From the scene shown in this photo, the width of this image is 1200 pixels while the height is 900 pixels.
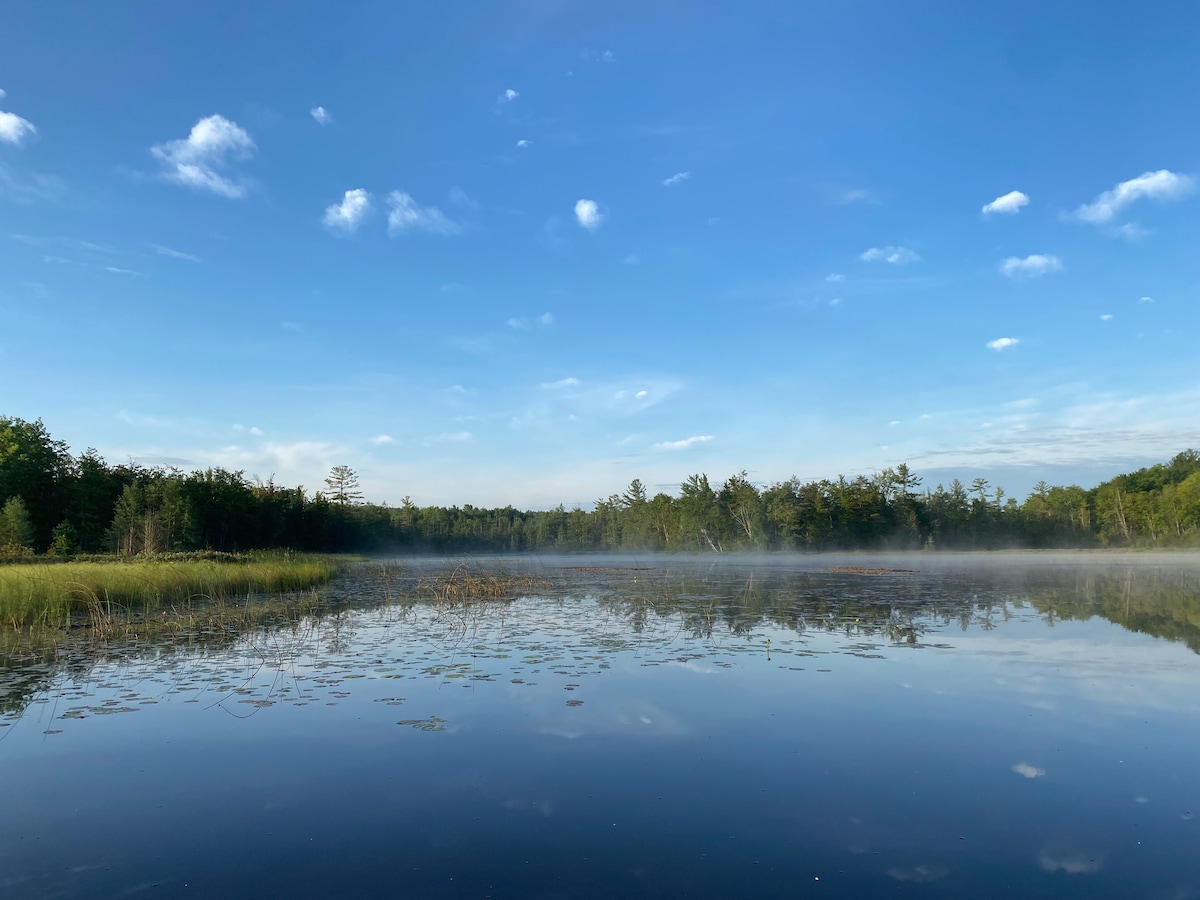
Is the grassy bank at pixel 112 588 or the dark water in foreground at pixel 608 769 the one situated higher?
the grassy bank at pixel 112 588

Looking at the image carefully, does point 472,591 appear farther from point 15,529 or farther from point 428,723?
point 15,529

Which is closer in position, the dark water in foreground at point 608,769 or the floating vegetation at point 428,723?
the dark water in foreground at point 608,769

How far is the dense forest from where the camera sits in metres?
48.6

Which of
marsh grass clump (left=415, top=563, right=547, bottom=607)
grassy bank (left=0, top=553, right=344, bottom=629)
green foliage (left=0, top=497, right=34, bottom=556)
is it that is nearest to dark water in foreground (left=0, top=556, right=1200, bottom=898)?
grassy bank (left=0, top=553, right=344, bottom=629)

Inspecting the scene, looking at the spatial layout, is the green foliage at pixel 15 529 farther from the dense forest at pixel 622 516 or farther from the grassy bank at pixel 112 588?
the grassy bank at pixel 112 588

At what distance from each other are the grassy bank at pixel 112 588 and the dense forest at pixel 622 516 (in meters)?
14.4

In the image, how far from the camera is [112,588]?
1659 cm

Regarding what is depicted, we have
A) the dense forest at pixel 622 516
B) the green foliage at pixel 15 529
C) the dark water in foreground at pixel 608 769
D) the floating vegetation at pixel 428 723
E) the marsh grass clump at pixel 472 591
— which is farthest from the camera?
the dense forest at pixel 622 516

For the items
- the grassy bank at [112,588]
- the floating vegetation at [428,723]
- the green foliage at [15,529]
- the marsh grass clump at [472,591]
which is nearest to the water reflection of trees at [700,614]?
the marsh grass clump at [472,591]

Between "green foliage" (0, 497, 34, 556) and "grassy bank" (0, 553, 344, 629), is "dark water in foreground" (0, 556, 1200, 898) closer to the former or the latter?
"grassy bank" (0, 553, 344, 629)

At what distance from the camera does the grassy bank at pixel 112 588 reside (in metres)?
14.2

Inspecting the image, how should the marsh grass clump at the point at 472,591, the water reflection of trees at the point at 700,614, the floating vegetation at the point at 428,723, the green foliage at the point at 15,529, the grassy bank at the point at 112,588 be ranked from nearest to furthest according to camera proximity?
1. the floating vegetation at the point at 428,723
2. the water reflection of trees at the point at 700,614
3. the grassy bank at the point at 112,588
4. the marsh grass clump at the point at 472,591
5. the green foliage at the point at 15,529

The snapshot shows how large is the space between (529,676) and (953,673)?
5.70 meters

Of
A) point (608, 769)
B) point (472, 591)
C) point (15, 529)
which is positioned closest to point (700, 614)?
point (472, 591)
